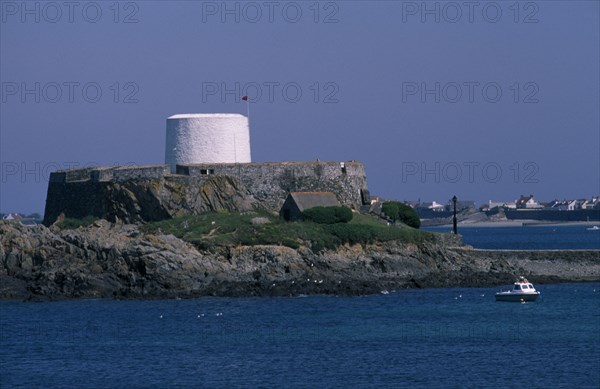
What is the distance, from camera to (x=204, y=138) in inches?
2179

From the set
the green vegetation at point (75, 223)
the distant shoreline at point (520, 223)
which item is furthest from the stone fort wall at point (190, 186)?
the distant shoreline at point (520, 223)

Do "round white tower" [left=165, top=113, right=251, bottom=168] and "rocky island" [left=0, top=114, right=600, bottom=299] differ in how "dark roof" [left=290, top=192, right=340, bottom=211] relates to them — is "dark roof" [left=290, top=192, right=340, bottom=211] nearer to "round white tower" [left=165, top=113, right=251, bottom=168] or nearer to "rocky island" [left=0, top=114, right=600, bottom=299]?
Answer: "rocky island" [left=0, top=114, right=600, bottom=299]

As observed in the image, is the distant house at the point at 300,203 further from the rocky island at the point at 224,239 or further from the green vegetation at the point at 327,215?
the green vegetation at the point at 327,215

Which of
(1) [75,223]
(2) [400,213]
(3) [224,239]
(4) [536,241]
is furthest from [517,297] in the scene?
(4) [536,241]

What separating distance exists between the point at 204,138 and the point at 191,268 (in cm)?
1217

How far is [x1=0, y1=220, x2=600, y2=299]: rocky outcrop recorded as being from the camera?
43088 mm

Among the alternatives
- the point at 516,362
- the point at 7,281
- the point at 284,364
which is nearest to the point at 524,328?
the point at 516,362

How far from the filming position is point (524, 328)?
35781 mm

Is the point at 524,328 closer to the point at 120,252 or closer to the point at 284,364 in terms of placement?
the point at 284,364

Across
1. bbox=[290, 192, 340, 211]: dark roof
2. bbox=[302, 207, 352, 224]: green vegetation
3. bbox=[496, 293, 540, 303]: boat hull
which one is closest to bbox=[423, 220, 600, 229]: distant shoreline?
bbox=[290, 192, 340, 211]: dark roof

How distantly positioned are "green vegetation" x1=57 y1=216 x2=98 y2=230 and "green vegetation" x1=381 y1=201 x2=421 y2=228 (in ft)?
42.0

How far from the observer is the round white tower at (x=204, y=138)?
55.2m

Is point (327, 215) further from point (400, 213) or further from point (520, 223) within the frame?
point (520, 223)

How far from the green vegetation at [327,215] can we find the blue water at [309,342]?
6.57 m
